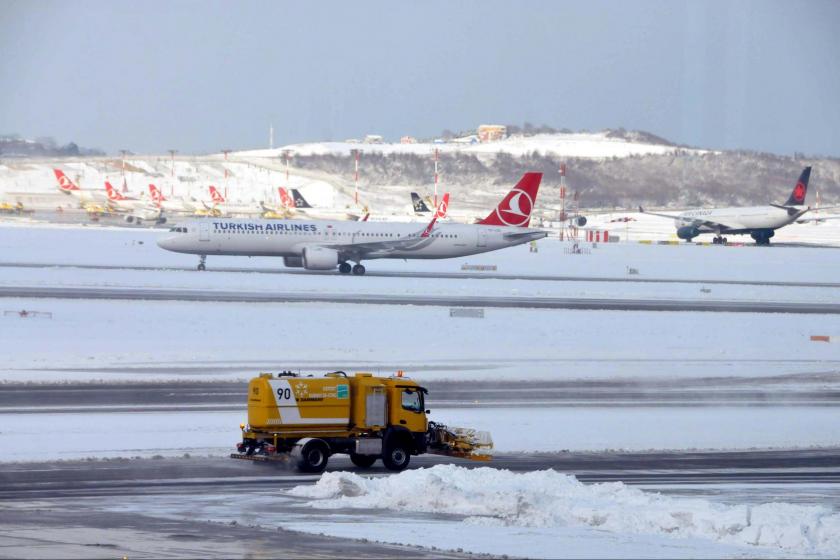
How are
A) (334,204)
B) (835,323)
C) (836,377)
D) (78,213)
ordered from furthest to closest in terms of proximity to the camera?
(334,204) → (78,213) → (835,323) → (836,377)

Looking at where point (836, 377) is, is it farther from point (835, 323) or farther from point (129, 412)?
point (129, 412)

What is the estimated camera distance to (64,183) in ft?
543

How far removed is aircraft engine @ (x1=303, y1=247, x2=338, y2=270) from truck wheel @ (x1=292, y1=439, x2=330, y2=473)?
49.5 m

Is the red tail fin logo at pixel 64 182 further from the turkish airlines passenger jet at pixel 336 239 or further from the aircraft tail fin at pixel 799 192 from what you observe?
the aircraft tail fin at pixel 799 192

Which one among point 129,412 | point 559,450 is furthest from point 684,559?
point 129,412

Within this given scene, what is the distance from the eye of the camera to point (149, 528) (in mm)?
16406

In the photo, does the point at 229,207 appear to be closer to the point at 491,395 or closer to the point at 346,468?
the point at 491,395

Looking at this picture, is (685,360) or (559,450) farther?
(685,360)

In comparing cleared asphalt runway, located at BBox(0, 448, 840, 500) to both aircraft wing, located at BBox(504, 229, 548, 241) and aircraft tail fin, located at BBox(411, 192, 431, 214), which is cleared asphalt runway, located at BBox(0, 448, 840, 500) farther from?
aircraft tail fin, located at BBox(411, 192, 431, 214)

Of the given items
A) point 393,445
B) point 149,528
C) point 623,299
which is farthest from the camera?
point 623,299

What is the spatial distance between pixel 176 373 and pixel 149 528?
19836 millimetres

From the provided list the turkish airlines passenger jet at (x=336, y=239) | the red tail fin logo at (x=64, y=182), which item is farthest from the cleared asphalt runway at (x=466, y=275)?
the red tail fin logo at (x=64, y=182)

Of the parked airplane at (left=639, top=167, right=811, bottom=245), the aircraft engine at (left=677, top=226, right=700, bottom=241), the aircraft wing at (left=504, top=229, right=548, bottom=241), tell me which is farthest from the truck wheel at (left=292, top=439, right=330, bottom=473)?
the aircraft engine at (left=677, top=226, right=700, bottom=241)

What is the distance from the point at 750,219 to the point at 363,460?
113 metres
